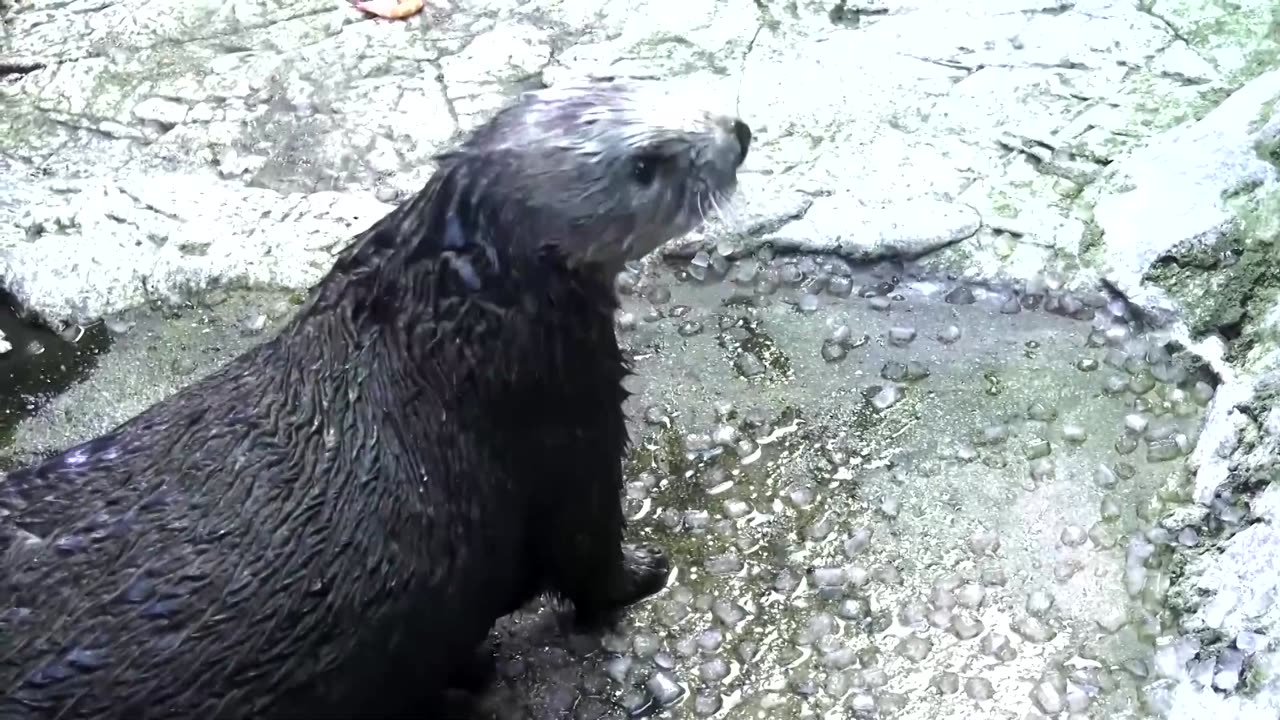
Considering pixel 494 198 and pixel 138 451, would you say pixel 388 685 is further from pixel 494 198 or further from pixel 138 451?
pixel 494 198

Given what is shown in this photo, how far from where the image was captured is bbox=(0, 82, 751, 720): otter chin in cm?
164

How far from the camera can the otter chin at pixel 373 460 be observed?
1640mm

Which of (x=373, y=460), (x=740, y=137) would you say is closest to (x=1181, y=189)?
(x=740, y=137)

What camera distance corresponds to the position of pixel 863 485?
2535 millimetres

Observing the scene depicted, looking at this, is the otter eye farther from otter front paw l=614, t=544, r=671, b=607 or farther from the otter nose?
otter front paw l=614, t=544, r=671, b=607

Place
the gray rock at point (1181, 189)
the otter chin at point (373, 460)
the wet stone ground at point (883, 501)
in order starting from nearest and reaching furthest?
the otter chin at point (373, 460) < the wet stone ground at point (883, 501) < the gray rock at point (1181, 189)

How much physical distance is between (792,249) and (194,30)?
7.13 feet

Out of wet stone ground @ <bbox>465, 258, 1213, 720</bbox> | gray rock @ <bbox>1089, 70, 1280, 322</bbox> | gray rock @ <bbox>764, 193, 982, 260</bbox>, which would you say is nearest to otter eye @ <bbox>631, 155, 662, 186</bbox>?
wet stone ground @ <bbox>465, 258, 1213, 720</bbox>

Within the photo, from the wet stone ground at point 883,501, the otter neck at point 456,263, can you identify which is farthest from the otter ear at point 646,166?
the wet stone ground at point 883,501

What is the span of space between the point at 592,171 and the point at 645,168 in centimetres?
10

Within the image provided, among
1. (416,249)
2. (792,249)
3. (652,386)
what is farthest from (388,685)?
(792,249)

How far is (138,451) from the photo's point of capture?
184 cm

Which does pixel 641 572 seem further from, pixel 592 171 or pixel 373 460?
pixel 592 171

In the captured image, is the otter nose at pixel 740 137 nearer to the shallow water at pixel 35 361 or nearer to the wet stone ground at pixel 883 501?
the wet stone ground at pixel 883 501
